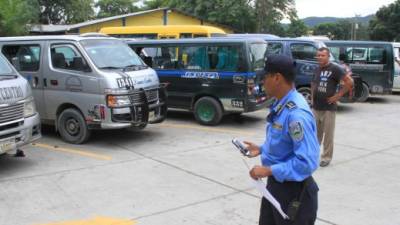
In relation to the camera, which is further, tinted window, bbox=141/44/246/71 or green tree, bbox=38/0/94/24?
green tree, bbox=38/0/94/24

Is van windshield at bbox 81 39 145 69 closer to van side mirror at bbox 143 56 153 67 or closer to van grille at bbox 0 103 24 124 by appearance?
van grille at bbox 0 103 24 124

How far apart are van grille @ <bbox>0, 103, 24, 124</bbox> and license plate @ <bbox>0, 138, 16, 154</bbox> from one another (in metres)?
0.27

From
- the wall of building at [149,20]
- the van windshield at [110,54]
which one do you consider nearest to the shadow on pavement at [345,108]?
the van windshield at [110,54]

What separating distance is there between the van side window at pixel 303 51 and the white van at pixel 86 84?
5.25 metres

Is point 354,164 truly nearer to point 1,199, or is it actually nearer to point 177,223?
point 177,223

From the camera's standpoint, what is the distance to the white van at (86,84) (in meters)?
8.40

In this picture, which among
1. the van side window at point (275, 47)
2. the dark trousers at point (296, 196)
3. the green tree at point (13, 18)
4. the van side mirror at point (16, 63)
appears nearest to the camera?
the dark trousers at point (296, 196)

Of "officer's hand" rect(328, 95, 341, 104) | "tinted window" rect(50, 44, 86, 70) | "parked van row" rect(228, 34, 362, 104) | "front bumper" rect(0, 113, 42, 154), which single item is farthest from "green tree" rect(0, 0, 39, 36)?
"officer's hand" rect(328, 95, 341, 104)

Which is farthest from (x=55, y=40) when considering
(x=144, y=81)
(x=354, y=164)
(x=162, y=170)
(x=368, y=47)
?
(x=368, y=47)

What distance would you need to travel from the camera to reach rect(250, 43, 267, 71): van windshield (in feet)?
34.0

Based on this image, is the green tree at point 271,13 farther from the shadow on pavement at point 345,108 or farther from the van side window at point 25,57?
the van side window at point 25,57

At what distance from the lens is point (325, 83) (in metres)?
7.38

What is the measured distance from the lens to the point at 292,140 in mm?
3002

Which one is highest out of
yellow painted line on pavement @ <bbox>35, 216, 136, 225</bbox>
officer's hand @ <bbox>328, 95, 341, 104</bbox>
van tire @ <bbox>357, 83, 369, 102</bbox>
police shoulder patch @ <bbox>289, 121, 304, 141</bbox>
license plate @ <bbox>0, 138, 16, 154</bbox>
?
police shoulder patch @ <bbox>289, 121, 304, 141</bbox>
